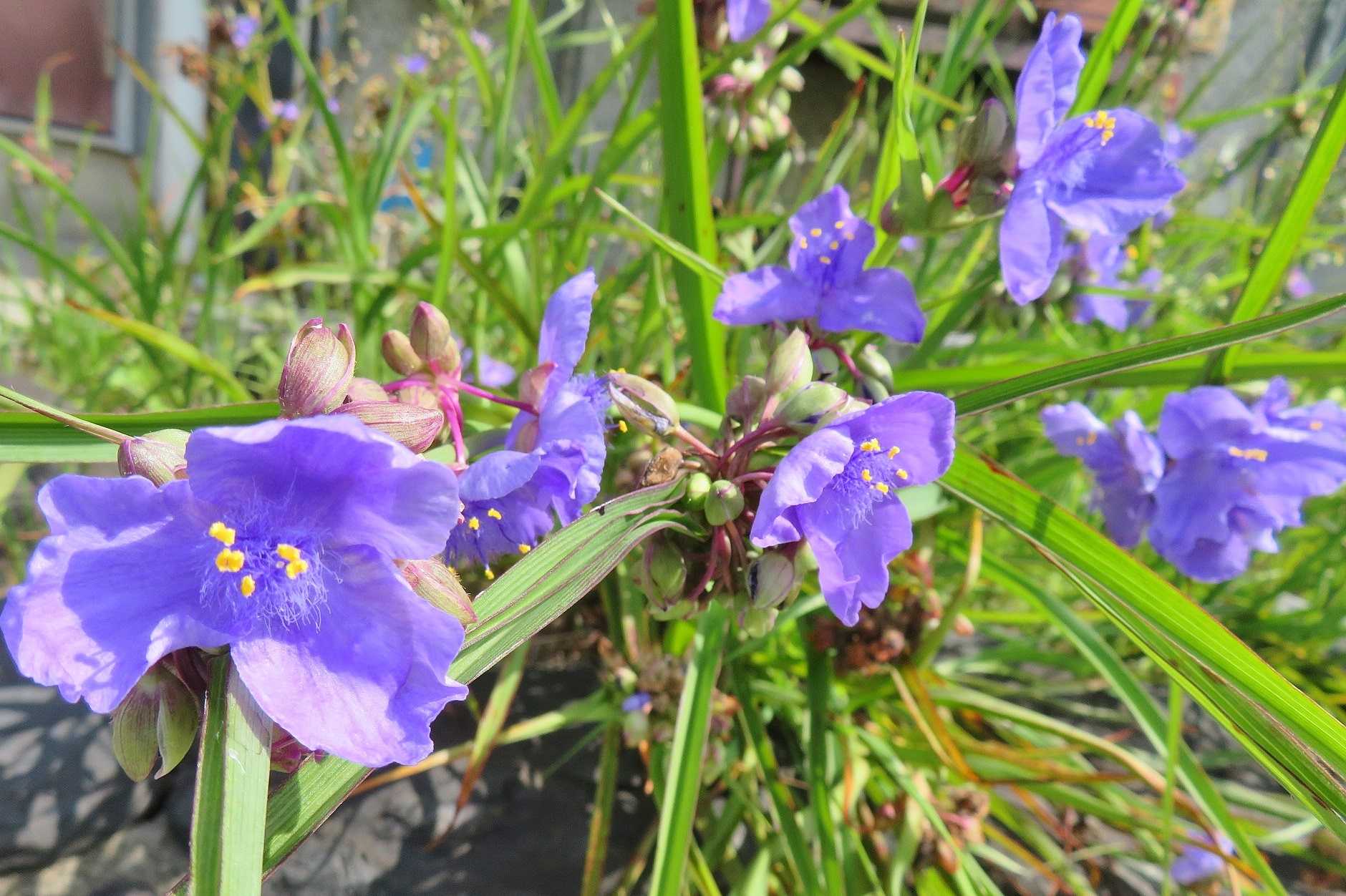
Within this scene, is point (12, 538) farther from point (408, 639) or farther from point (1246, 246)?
point (1246, 246)

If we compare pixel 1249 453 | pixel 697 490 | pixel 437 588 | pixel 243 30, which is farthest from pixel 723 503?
pixel 243 30

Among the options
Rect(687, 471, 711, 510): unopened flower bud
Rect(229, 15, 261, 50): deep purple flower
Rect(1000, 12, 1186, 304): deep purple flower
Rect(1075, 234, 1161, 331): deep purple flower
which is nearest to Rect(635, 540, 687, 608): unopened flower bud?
Rect(687, 471, 711, 510): unopened flower bud

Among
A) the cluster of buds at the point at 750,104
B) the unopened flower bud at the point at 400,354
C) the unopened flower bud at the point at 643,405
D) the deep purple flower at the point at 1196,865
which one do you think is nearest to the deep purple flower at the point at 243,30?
the cluster of buds at the point at 750,104

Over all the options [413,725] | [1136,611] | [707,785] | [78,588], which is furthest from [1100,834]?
[78,588]

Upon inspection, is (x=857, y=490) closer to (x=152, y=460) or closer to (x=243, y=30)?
(x=152, y=460)

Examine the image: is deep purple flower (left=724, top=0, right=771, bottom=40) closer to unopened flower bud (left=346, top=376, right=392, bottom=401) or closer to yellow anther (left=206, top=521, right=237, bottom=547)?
unopened flower bud (left=346, top=376, right=392, bottom=401)
